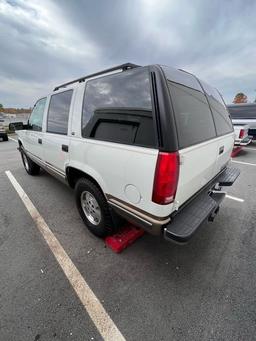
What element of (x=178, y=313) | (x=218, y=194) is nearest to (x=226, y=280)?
(x=178, y=313)

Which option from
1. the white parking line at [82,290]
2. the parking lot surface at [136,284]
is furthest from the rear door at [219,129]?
the white parking line at [82,290]

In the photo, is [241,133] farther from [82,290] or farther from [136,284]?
[82,290]

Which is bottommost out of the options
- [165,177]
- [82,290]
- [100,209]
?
[82,290]

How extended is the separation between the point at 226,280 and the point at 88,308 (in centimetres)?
145

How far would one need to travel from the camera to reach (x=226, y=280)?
74.1 inches

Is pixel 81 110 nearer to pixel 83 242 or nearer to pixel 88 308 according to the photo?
pixel 83 242

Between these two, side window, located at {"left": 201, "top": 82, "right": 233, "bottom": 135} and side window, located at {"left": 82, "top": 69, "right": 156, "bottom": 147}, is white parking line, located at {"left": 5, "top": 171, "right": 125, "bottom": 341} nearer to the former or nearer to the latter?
side window, located at {"left": 82, "top": 69, "right": 156, "bottom": 147}

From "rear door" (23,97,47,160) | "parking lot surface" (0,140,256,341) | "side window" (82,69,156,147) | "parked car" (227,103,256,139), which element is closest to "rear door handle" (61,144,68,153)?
"side window" (82,69,156,147)

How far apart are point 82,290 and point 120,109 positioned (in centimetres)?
186

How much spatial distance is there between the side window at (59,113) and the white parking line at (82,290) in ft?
4.97

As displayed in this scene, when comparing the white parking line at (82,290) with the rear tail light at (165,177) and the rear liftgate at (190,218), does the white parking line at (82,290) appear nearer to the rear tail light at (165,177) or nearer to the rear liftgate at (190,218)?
the rear liftgate at (190,218)

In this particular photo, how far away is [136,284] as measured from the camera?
1.85 metres

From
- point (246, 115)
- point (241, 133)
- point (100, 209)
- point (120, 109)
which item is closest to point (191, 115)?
point (120, 109)

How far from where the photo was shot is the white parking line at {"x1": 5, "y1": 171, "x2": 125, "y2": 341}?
1.46 m
